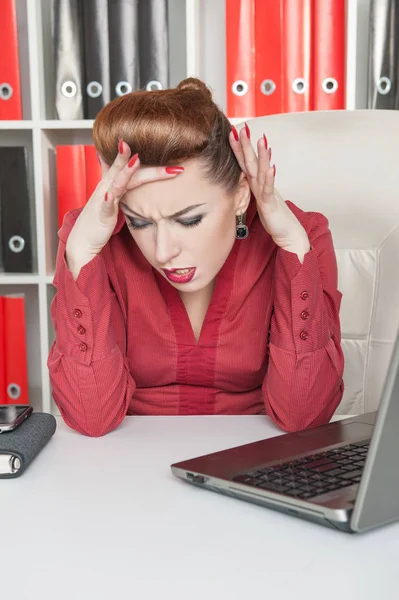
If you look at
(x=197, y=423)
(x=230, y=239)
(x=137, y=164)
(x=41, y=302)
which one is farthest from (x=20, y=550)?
(x=41, y=302)

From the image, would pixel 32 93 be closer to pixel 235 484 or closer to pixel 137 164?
pixel 137 164

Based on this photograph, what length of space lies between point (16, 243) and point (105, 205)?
1114 millimetres

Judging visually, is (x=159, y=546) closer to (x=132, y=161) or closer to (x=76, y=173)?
(x=132, y=161)

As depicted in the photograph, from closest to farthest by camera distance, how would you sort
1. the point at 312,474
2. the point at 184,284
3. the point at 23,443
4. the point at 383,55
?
the point at 312,474
the point at 23,443
the point at 184,284
the point at 383,55

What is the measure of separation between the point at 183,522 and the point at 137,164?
1.90 feet

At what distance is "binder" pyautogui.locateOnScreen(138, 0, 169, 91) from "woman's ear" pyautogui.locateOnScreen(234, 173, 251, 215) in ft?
2.83

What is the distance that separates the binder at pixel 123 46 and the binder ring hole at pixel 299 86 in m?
0.44

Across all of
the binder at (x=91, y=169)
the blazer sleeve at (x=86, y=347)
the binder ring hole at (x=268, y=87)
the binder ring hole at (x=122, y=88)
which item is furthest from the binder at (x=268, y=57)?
the blazer sleeve at (x=86, y=347)

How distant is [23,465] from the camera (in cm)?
84

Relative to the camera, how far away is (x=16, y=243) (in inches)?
86.6

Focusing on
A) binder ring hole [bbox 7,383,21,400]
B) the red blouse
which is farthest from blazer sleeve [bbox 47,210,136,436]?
binder ring hole [bbox 7,383,21,400]

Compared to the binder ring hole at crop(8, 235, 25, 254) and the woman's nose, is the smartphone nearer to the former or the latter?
the woman's nose

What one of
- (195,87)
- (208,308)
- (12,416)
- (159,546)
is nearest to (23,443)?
(12,416)

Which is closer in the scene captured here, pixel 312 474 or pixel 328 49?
pixel 312 474
